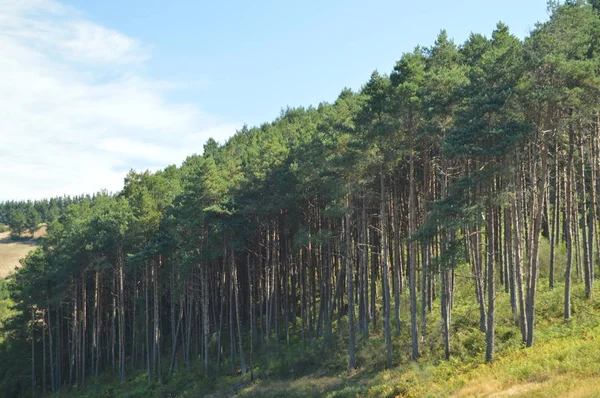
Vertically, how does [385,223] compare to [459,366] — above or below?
above

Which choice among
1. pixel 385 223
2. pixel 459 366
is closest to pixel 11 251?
pixel 385 223

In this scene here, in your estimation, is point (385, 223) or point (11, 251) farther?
point (11, 251)

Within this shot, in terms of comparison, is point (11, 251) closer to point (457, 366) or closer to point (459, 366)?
point (457, 366)

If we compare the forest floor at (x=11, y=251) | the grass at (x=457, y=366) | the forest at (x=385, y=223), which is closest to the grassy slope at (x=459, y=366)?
the grass at (x=457, y=366)

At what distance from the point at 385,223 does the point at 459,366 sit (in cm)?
996

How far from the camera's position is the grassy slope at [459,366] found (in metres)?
19.8

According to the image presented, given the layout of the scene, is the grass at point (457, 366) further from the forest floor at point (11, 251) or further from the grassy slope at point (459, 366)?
the forest floor at point (11, 251)

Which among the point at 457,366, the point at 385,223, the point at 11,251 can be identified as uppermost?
the point at 385,223

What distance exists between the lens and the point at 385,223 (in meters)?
32.3

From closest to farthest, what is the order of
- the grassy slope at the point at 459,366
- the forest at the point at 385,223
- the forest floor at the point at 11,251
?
the grassy slope at the point at 459,366
the forest at the point at 385,223
the forest floor at the point at 11,251

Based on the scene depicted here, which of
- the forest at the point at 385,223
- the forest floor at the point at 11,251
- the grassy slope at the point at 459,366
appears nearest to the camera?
the grassy slope at the point at 459,366

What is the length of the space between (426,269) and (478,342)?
196 inches

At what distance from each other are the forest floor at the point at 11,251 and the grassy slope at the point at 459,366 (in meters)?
137

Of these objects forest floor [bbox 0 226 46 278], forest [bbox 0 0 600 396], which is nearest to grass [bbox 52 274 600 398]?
forest [bbox 0 0 600 396]
